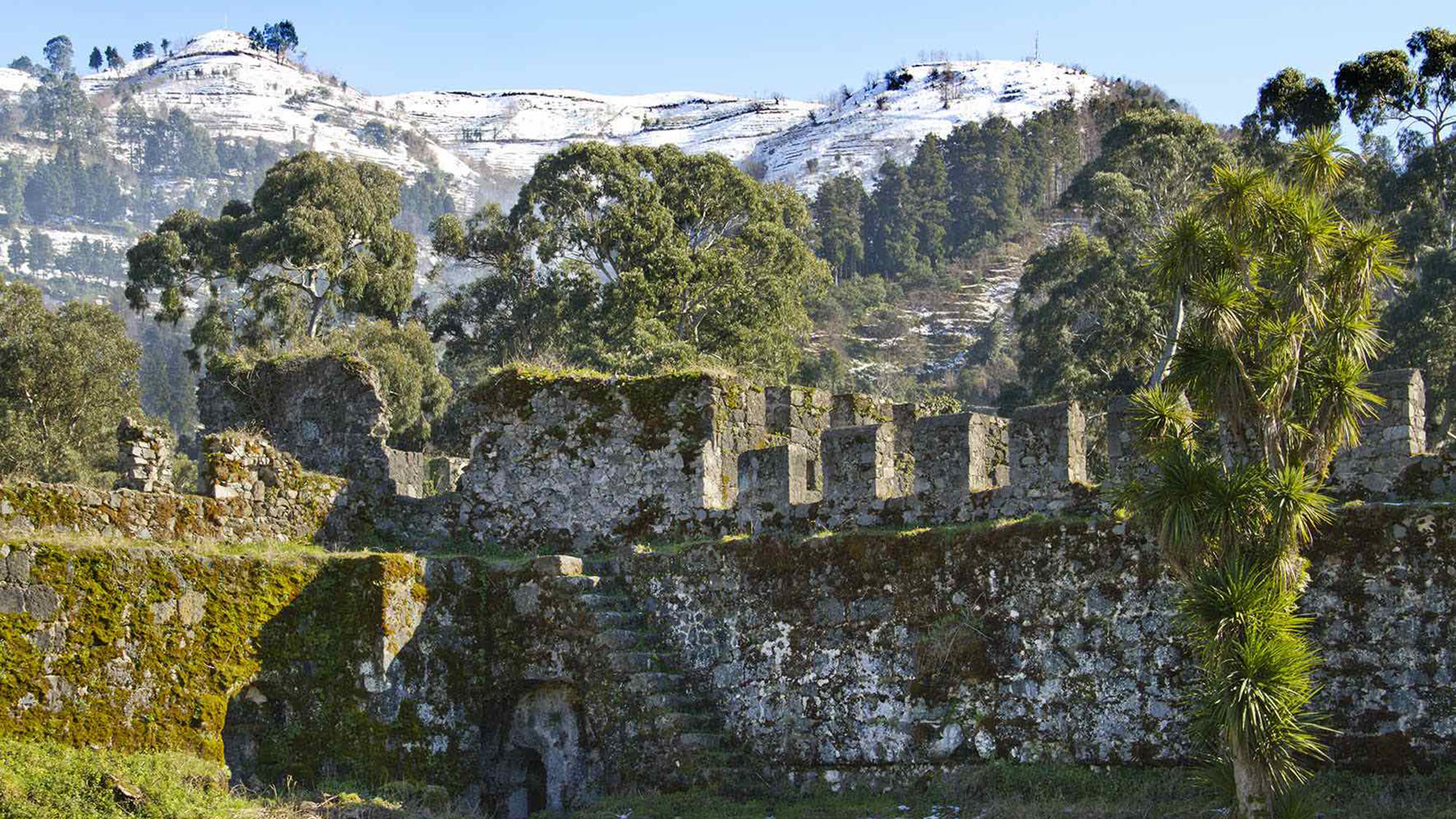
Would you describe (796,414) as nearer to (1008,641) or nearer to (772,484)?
(772,484)

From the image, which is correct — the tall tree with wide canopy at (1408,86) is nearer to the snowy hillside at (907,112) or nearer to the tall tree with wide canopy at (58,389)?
the tall tree with wide canopy at (58,389)

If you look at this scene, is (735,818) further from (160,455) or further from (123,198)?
(123,198)

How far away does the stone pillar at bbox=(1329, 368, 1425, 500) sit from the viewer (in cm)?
1653

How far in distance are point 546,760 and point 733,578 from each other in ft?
10.1

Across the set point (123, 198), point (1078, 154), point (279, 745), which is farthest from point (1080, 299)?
point (123, 198)

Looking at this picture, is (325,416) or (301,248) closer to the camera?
(325,416)

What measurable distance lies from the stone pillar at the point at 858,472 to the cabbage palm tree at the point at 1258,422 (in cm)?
427

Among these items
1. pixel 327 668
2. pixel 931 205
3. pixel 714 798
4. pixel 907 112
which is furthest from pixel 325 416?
pixel 907 112

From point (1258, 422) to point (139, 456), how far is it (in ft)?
42.2

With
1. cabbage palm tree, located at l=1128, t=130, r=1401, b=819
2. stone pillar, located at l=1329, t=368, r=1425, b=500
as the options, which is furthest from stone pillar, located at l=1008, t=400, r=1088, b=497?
stone pillar, located at l=1329, t=368, r=1425, b=500

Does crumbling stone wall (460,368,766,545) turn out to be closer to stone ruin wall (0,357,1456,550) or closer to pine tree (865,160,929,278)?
stone ruin wall (0,357,1456,550)

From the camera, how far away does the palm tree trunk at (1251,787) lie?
48.4 feet

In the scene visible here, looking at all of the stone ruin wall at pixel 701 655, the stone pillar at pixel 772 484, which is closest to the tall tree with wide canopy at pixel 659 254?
the stone pillar at pixel 772 484

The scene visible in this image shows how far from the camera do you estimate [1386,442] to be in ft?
54.6
